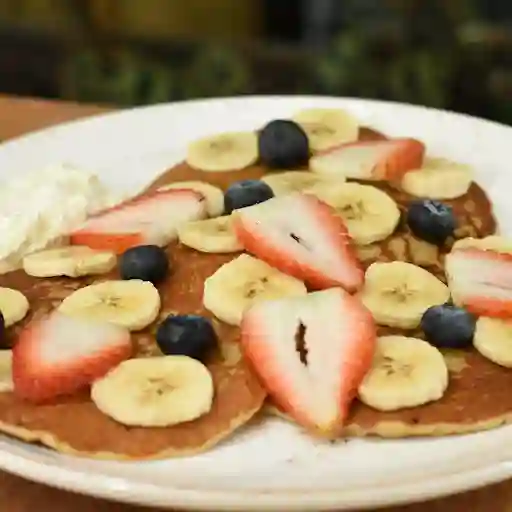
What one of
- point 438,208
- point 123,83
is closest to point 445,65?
point 123,83

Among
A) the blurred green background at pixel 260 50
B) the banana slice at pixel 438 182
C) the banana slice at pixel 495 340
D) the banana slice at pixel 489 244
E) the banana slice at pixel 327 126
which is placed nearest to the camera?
the banana slice at pixel 495 340

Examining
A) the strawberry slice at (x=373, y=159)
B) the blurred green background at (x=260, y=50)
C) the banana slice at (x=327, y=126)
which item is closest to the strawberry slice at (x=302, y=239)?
the strawberry slice at (x=373, y=159)

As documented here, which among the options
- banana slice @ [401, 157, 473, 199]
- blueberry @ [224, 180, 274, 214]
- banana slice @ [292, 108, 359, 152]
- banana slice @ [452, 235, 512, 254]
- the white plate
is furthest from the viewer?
banana slice @ [292, 108, 359, 152]

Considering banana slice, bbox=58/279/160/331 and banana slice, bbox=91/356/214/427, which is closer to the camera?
banana slice, bbox=91/356/214/427

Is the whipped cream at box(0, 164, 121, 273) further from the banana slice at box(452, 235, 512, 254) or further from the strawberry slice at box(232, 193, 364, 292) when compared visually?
the banana slice at box(452, 235, 512, 254)

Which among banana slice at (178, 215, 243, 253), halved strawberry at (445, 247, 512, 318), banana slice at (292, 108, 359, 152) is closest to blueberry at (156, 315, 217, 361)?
banana slice at (178, 215, 243, 253)

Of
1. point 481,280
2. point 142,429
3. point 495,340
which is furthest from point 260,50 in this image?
point 142,429

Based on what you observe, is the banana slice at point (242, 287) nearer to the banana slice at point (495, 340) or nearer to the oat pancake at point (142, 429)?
the oat pancake at point (142, 429)
